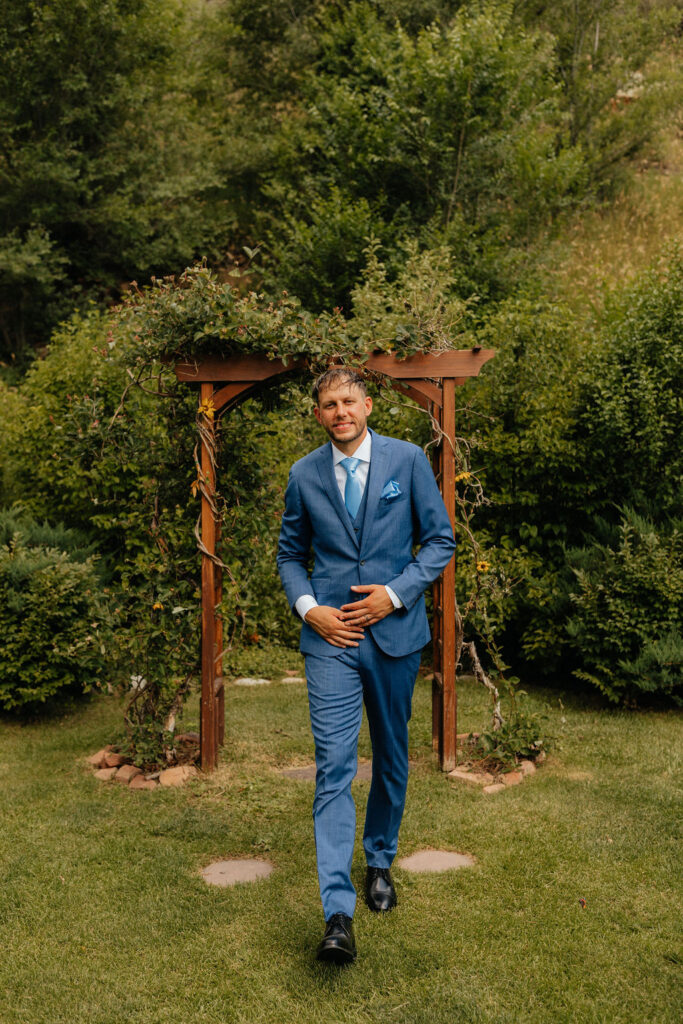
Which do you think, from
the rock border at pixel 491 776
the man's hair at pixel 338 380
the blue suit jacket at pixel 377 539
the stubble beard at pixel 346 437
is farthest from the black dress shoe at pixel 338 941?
the rock border at pixel 491 776

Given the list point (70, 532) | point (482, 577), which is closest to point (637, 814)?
point (482, 577)

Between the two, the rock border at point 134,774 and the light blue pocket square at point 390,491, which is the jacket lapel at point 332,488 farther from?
the rock border at point 134,774

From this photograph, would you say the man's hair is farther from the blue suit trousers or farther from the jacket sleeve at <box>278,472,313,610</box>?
the blue suit trousers

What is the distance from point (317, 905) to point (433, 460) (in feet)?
9.21

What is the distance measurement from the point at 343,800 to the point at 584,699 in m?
4.62

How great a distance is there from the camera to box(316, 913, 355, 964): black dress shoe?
292 cm

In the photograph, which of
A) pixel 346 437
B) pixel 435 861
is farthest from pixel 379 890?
pixel 346 437

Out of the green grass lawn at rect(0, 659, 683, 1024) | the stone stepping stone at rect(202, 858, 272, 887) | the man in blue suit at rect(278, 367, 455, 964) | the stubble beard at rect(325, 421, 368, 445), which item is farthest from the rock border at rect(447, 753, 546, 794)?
the stubble beard at rect(325, 421, 368, 445)

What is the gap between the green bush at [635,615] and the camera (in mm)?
6469

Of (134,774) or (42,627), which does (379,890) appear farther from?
(42,627)

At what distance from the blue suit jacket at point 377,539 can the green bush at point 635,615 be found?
3604 mm

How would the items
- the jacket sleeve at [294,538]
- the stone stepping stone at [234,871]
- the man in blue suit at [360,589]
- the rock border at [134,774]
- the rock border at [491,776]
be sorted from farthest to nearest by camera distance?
the rock border at [134,774] → the rock border at [491,776] → the stone stepping stone at [234,871] → the jacket sleeve at [294,538] → the man in blue suit at [360,589]

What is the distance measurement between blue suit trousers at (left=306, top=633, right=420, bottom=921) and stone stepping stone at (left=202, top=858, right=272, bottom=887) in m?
0.68

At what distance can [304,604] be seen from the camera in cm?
328
